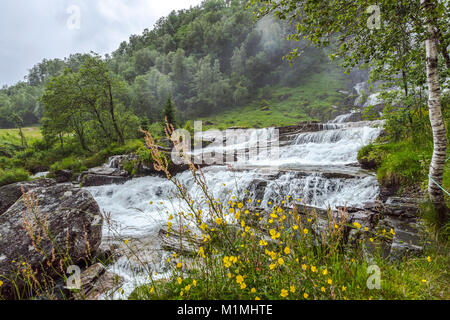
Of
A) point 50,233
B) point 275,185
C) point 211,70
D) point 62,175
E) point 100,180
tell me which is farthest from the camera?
point 211,70

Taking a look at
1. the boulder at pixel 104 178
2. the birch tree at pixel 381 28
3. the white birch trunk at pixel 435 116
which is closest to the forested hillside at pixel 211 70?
the boulder at pixel 104 178

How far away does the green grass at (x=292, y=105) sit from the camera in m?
37.6

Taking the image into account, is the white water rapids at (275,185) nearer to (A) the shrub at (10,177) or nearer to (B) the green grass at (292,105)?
(A) the shrub at (10,177)

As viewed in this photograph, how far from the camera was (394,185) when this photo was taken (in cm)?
593

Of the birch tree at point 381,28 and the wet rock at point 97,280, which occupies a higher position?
the birch tree at point 381,28

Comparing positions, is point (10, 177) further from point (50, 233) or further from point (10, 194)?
point (50, 233)

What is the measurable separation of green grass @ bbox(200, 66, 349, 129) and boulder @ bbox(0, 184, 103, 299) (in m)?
28.2

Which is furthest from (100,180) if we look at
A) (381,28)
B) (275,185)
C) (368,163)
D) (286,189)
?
(381,28)

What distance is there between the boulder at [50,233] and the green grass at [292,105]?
92.4 feet

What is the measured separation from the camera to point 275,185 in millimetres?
7473

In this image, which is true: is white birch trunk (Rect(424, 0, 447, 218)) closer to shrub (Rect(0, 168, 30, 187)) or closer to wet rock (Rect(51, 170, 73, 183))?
wet rock (Rect(51, 170, 73, 183))

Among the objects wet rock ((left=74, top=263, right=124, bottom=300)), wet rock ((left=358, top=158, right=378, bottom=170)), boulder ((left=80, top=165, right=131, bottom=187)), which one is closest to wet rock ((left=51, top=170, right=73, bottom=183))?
boulder ((left=80, top=165, right=131, bottom=187))

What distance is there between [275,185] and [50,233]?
646cm

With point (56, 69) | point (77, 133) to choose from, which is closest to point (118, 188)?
point (77, 133)
